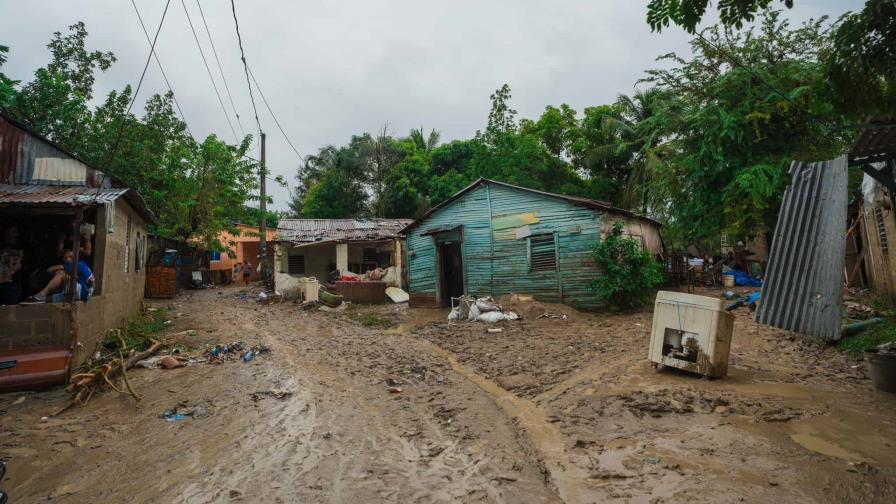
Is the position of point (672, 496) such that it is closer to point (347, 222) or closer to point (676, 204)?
point (676, 204)

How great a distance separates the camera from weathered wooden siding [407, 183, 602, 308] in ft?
42.9

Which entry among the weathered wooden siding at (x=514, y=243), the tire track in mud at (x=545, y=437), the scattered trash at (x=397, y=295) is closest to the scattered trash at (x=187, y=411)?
the tire track in mud at (x=545, y=437)

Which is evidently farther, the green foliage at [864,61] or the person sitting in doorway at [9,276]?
the person sitting in doorway at [9,276]

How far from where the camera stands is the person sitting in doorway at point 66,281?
722 cm

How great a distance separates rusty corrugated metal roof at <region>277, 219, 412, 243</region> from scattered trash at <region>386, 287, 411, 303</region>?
14.0 feet

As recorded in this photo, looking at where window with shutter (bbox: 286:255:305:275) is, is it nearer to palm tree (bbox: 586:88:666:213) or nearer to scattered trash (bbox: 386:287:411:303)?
scattered trash (bbox: 386:287:411:303)

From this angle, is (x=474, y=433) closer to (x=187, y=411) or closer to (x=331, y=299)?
(x=187, y=411)

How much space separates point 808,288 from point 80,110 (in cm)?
2169

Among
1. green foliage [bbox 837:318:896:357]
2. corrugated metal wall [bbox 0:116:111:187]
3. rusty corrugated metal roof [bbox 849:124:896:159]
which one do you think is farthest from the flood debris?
green foliage [bbox 837:318:896:357]

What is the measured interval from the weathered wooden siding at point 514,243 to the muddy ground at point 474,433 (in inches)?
212

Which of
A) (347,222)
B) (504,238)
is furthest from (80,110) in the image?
(504,238)

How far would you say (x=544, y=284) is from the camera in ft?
44.6

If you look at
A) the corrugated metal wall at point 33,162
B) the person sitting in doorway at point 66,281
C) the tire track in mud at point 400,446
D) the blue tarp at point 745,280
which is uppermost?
the corrugated metal wall at point 33,162

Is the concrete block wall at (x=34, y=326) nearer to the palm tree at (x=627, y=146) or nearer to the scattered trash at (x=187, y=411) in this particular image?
the scattered trash at (x=187, y=411)
